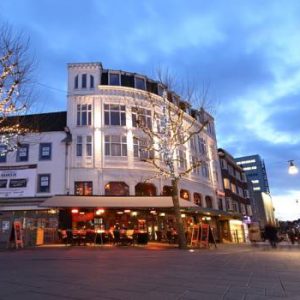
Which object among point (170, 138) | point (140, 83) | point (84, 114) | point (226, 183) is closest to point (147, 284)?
point (170, 138)

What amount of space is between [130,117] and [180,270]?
2408 cm

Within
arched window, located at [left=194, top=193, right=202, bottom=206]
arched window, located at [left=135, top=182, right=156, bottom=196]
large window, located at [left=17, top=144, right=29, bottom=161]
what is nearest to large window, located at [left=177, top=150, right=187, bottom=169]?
arched window, located at [left=194, top=193, right=202, bottom=206]

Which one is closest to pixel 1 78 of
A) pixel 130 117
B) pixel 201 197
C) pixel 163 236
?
pixel 130 117

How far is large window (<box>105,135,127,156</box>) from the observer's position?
30703mm

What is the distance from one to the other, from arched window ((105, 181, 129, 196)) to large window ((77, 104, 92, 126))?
6.00 m

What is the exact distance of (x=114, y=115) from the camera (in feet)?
105

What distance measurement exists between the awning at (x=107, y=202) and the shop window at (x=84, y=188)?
6.79ft

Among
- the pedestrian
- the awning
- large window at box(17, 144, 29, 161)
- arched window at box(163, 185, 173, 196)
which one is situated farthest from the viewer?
arched window at box(163, 185, 173, 196)

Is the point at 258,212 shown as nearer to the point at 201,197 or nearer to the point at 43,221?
the point at 201,197

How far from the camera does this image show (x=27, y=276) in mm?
8102

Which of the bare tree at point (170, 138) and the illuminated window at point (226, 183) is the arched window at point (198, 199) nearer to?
the bare tree at point (170, 138)

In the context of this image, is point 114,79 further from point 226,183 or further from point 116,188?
point 226,183

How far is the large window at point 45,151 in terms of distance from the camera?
29.7 metres

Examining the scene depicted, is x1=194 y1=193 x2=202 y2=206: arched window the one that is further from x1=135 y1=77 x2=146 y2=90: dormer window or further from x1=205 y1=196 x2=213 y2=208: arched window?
x1=135 y1=77 x2=146 y2=90: dormer window
